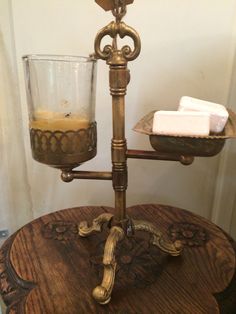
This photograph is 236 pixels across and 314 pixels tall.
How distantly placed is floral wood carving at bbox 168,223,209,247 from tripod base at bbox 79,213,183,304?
5 centimetres

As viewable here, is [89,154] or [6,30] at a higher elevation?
[6,30]

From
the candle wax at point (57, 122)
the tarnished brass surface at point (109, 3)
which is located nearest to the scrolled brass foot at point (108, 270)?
the candle wax at point (57, 122)

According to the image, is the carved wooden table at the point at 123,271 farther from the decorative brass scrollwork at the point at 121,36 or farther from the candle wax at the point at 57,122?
the decorative brass scrollwork at the point at 121,36

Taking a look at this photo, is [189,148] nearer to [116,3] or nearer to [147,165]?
[116,3]

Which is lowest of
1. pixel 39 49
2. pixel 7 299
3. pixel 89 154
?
pixel 7 299

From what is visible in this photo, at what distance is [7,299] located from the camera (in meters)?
0.50

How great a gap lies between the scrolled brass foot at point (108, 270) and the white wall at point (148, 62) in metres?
0.38

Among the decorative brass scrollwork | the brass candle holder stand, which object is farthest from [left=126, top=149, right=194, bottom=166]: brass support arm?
the decorative brass scrollwork

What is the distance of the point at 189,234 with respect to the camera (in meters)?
0.68

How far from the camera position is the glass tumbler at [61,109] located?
1.63 ft

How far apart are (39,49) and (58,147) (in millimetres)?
415

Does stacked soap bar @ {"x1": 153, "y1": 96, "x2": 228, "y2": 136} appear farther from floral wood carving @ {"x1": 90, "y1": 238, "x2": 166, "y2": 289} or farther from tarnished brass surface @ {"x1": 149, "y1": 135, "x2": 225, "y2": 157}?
floral wood carving @ {"x1": 90, "y1": 238, "x2": 166, "y2": 289}

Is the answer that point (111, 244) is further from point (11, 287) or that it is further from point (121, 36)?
point (121, 36)

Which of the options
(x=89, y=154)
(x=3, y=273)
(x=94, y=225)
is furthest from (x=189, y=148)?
(x=3, y=273)
